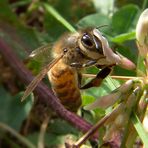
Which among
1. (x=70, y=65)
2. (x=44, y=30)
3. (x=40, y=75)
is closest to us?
(x=40, y=75)

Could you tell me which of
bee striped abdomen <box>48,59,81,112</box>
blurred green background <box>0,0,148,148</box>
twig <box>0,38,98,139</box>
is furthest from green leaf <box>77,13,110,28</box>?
bee striped abdomen <box>48,59,81,112</box>

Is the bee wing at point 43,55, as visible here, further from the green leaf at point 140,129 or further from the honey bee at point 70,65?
the green leaf at point 140,129

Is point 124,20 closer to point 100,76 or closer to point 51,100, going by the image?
point 51,100

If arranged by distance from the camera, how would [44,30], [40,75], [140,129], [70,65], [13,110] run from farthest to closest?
[44,30] → [13,110] → [70,65] → [40,75] → [140,129]

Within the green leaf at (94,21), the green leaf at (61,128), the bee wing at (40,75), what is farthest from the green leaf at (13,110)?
the bee wing at (40,75)

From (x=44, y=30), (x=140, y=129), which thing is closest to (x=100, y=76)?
(x=140, y=129)

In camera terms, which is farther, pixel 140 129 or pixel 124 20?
pixel 124 20
